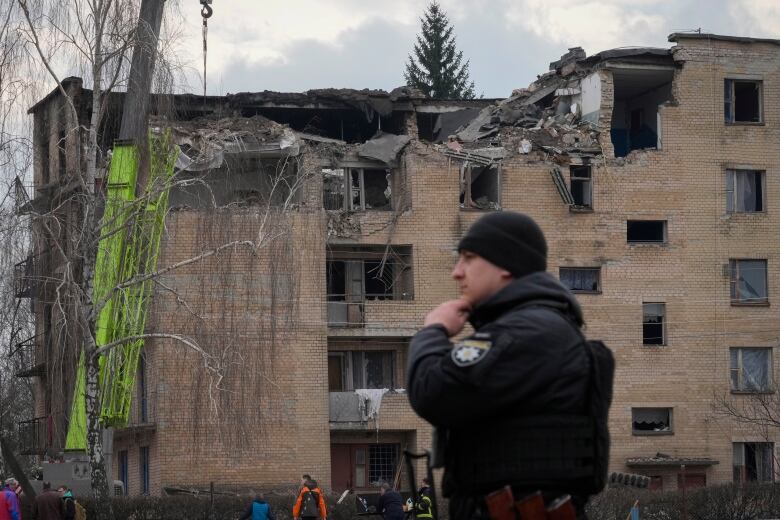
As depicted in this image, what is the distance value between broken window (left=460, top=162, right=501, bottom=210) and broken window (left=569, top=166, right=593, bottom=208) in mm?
2490

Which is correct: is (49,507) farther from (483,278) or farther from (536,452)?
(536,452)

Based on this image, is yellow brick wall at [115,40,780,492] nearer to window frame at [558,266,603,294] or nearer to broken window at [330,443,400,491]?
window frame at [558,266,603,294]

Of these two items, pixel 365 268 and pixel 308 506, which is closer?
pixel 308 506

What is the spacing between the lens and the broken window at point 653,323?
46844 mm

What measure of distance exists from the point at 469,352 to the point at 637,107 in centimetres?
4783

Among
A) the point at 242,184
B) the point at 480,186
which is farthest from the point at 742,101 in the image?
the point at 242,184

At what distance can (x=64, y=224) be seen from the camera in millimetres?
28359

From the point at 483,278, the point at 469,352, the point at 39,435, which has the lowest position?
the point at 39,435

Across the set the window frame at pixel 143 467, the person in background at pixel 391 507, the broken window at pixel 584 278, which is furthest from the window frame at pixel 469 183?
the person in background at pixel 391 507

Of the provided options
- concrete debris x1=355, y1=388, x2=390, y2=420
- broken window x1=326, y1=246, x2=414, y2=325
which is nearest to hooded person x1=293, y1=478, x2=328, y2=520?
concrete debris x1=355, y1=388, x2=390, y2=420

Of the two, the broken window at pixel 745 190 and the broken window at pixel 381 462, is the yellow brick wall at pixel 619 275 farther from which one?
the broken window at pixel 381 462

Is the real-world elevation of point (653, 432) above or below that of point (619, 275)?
below

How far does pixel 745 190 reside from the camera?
48281 millimetres

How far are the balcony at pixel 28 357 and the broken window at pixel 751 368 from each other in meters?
22.0
